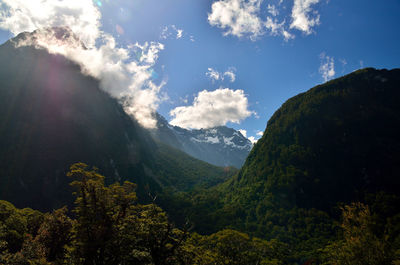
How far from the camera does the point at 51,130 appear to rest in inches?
4919

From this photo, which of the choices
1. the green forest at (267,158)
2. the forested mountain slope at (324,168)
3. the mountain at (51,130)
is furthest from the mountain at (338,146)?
the mountain at (51,130)

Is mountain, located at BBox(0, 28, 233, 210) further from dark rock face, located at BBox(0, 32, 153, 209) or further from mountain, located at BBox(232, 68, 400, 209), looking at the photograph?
mountain, located at BBox(232, 68, 400, 209)

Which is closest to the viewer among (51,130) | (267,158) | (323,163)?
(323,163)

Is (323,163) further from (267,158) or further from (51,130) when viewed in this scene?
(51,130)

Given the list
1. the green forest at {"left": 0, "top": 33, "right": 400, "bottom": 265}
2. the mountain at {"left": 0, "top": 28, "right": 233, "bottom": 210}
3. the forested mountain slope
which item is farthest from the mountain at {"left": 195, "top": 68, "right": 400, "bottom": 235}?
the mountain at {"left": 0, "top": 28, "right": 233, "bottom": 210}

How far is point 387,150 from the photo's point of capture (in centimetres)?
11088

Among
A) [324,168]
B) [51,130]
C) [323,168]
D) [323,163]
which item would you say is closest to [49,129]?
[51,130]

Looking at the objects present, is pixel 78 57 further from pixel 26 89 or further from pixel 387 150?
pixel 387 150

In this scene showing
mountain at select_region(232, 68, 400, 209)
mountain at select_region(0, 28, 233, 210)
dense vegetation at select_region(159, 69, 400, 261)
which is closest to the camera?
mountain at select_region(0, 28, 233, 210)

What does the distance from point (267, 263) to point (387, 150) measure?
365ft

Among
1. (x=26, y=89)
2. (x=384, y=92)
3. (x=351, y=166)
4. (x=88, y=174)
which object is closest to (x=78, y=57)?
(x=26, y=89)

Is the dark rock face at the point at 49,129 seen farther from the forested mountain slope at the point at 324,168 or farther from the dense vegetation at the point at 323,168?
the forested mountain slope at the point at 324,168

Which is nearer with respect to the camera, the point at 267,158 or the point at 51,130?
the point at 51,130

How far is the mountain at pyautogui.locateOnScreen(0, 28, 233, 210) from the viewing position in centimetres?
10656
